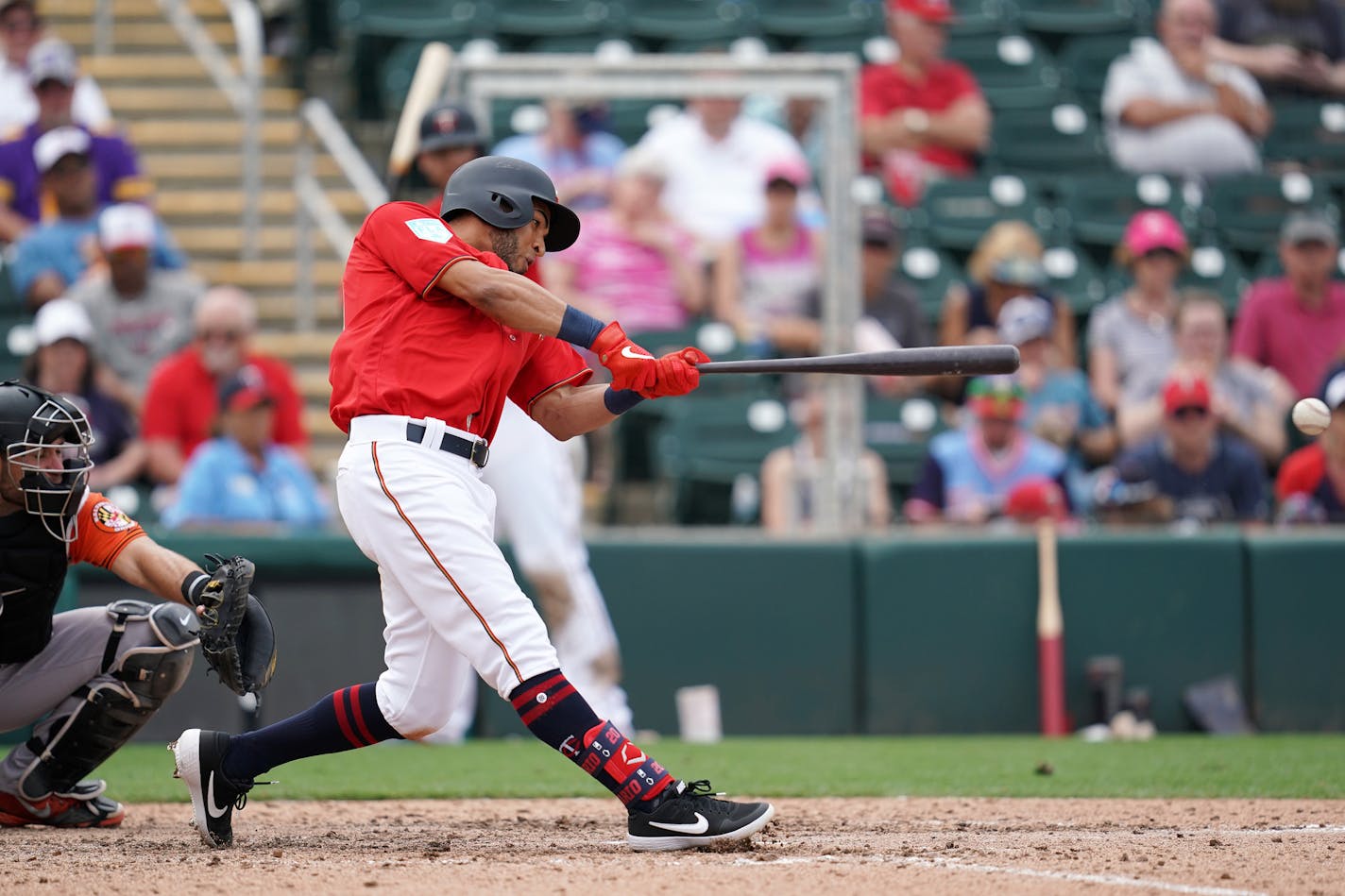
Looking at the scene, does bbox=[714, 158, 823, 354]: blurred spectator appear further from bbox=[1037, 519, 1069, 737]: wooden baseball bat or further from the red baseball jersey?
the red baseball jersey

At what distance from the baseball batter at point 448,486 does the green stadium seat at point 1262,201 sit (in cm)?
692

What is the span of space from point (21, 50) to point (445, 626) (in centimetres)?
731

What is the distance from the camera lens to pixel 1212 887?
357cm

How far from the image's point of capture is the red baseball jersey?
4246mm

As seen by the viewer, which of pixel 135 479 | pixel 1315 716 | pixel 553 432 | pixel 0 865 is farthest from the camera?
pixel 135 479

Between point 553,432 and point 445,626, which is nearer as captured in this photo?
point 445,626

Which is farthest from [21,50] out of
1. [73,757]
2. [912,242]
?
[73,757]

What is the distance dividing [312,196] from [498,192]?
552cm

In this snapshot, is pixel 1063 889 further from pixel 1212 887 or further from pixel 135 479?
pixel 135 479

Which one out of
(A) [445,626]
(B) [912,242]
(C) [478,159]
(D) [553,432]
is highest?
(B) [912,242]

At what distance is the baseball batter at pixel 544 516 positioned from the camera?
21.6 feet

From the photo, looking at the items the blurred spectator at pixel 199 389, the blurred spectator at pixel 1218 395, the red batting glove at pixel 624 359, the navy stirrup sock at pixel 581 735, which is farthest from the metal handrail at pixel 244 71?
the navy stirrup sock at pixel 581 735

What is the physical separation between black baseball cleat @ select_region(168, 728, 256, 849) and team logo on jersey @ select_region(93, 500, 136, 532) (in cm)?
62

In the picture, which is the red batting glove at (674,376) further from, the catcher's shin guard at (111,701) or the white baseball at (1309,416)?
the white baseball at (1309,416)
